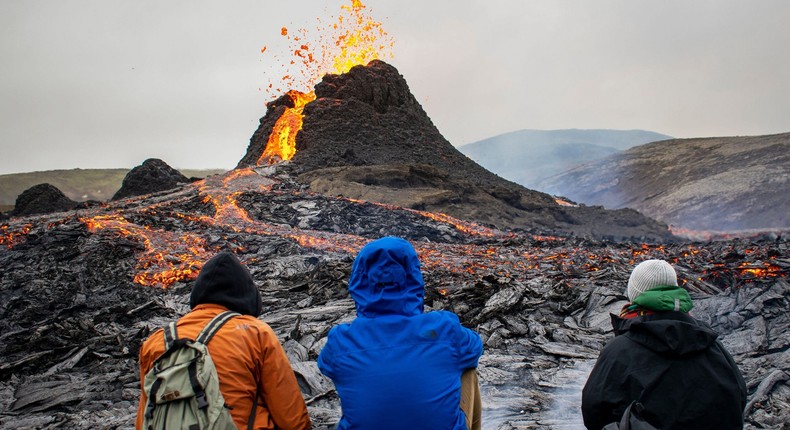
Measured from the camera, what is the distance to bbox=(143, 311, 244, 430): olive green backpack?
2.69m

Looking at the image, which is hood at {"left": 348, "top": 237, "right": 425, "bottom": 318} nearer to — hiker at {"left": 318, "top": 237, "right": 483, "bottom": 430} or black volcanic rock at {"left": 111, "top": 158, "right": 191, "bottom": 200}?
hiker at {"left": 318, "top": 237, "right": 483, "bottom": 430}

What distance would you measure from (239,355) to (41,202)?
38795 millimetres

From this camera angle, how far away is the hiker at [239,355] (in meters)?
2.87

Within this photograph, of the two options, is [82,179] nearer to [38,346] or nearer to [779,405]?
[38,346]

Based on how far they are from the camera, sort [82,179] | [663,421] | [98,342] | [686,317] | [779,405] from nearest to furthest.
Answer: [663,421] → [686,317] → [779,405] → [98,342] → [82,179]

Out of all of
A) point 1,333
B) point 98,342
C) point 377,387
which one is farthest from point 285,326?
point 377,387

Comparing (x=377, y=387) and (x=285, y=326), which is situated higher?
(x=377, y=387)

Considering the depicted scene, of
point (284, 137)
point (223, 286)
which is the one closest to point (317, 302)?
point (223, 286)

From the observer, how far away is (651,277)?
11.0ft

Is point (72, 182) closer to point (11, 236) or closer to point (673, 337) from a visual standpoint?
point (11, 236)

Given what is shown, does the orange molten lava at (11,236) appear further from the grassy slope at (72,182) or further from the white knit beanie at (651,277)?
the grassy slope at (72,182)

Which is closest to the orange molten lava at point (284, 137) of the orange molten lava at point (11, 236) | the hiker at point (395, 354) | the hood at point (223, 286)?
the orange molten lava at point (11, 236)

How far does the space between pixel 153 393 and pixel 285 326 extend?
703 cm

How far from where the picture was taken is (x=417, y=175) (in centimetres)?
3631
